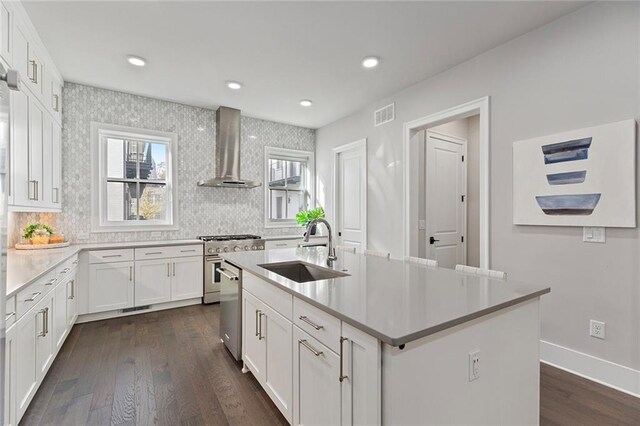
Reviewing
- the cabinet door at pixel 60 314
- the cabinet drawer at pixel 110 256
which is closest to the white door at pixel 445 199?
the cabinet drawer at pixel 110 256

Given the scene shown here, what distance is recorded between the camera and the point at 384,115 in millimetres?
4219

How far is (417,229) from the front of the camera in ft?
12.8

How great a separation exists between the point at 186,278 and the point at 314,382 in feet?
10.5

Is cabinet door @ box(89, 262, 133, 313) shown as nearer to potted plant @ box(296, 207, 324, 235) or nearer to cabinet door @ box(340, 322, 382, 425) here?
potted plant @ box(296, 207, 324, 235)

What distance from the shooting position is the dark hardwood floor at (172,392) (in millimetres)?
1915

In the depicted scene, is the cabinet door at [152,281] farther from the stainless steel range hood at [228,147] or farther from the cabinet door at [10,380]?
the cabinet door at [10,380]

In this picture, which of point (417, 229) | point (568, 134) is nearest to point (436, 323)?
point (568, 134)

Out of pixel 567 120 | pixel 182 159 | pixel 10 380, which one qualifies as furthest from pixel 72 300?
pixel 567 120

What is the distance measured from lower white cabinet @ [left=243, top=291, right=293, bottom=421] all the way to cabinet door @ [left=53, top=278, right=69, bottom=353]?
1626mm

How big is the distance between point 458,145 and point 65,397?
197 inches

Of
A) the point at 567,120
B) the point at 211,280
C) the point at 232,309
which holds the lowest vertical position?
the point at 211,280

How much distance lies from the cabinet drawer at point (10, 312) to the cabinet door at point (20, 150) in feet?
3.67

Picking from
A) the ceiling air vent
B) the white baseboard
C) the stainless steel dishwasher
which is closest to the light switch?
the white baseboard

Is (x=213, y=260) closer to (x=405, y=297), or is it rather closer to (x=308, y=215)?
(x=308, y=215)
